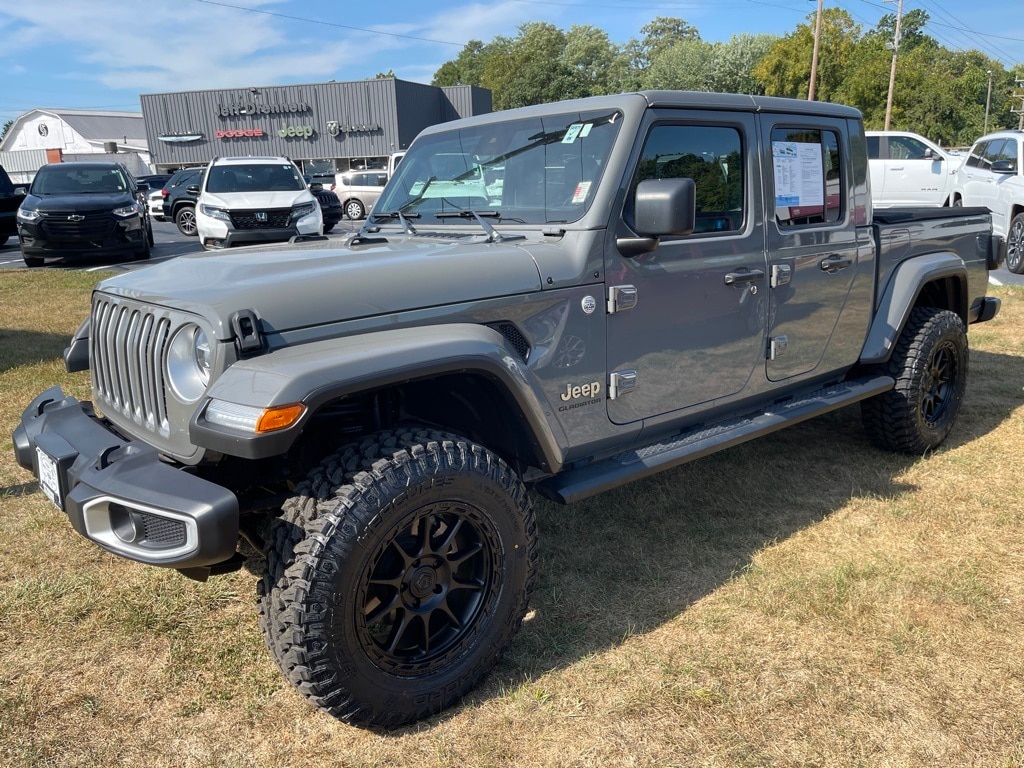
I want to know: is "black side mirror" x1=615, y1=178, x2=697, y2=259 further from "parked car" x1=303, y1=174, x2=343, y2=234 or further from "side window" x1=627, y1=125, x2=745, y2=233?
"parked car" x1=303, y1=174, x2=343, y2=234

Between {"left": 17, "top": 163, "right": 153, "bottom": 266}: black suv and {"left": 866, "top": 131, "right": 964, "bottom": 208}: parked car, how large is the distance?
1258 centimetres

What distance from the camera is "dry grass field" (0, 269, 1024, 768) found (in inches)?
92.3

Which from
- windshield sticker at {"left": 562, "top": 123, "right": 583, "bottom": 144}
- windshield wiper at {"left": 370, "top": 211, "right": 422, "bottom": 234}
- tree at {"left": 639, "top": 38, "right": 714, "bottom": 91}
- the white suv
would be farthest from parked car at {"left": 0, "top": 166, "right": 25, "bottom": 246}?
A: tree at {"left": 639, "top": 38, "right": 714, "bottom": 91}

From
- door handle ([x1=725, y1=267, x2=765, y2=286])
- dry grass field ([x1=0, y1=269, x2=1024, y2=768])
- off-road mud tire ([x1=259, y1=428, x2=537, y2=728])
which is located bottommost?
dry grass field ([x1=0, y1=269, x2=1024, y2=768])

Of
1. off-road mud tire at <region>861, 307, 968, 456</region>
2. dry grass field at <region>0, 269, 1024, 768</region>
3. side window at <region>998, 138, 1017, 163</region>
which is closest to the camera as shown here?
dry grass field at <region>0, 269, 1024, 768</region>

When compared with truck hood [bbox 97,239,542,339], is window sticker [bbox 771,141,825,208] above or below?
above

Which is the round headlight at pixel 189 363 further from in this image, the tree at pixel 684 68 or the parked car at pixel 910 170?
the tree at pixel 684 68

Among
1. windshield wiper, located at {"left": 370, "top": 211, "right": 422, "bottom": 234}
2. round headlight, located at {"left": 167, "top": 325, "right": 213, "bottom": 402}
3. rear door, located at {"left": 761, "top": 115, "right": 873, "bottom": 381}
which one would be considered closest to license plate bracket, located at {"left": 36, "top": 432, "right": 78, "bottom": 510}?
round headlight, located at {"left": 167, "top": 325, "right": 213, "bottom": 402}

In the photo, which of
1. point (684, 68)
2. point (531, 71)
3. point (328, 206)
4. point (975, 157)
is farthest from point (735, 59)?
point (975, 157)

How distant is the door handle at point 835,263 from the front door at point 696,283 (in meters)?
0.51

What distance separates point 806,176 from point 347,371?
2.65m

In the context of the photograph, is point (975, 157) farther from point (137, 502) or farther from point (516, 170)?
point (137, 502)

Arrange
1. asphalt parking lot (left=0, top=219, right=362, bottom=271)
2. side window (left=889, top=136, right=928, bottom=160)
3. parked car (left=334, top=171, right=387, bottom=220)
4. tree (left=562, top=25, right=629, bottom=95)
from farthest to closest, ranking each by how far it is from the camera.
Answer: tree (left=562, top=25, right=629, bottom=95) → parked car (left=334, top=171, right=387, bottom=220) → side window (left=889, top=136, right=928, bottom=160) → asphalt parking lot (left=0, top=219, right=362, bottom=271)

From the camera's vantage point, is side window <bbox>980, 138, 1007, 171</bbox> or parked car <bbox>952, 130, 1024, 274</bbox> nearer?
parked car <bbox>952, 130, 1024, 274</bbox>
